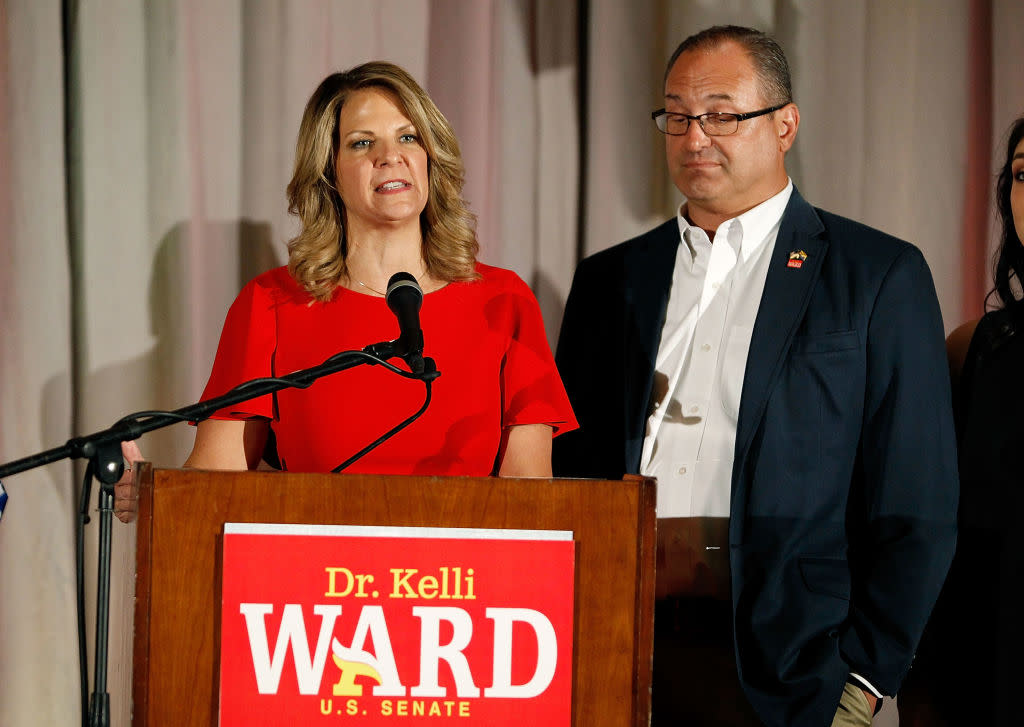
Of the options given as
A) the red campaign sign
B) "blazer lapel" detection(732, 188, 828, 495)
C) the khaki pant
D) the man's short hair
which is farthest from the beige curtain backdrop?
the red campaign sign

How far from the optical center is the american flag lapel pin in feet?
7.46

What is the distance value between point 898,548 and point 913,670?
50cm

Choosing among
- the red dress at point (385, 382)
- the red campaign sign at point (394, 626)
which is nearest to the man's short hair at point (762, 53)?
the red dress at point (385, 382)

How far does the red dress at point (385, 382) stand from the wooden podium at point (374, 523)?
627 millimetres

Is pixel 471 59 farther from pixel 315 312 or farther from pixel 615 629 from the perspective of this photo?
pixel 615 629

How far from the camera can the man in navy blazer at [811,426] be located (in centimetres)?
208

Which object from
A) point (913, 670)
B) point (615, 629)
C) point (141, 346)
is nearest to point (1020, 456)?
point (913, 670)

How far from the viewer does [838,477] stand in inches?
84.9

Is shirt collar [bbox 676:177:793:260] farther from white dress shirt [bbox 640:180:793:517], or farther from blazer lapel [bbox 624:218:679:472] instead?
blazer lapel [bbox 624:218:679:472]

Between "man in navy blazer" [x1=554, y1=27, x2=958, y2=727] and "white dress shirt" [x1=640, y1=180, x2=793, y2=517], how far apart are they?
1 cm

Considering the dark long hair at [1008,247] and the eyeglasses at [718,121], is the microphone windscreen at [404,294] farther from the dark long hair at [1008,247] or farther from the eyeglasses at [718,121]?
the dark long hair at [1008,247]

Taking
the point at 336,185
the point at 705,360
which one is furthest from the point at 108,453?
the point at 705,360

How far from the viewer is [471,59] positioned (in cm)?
286

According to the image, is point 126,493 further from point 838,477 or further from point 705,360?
point 838,477
